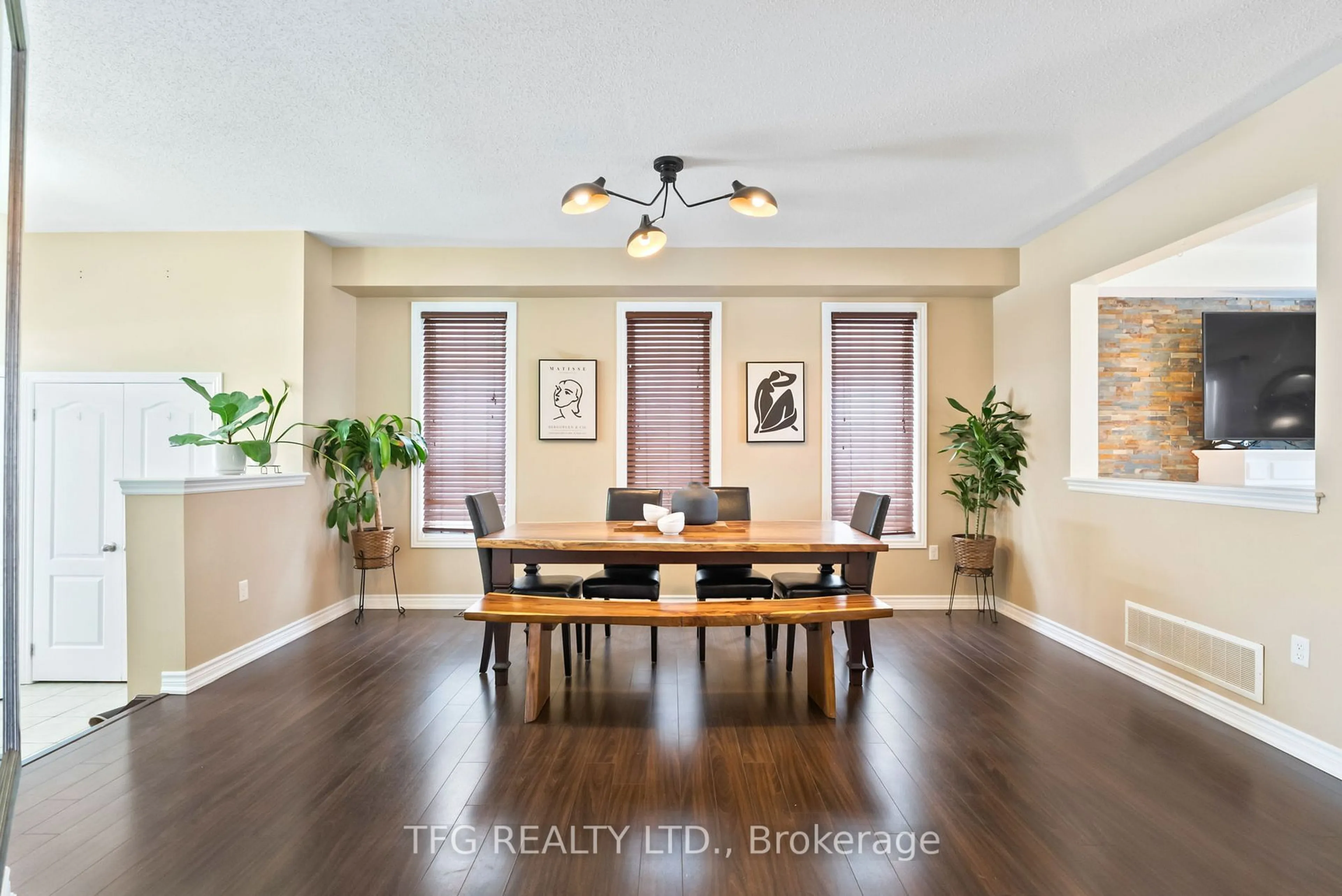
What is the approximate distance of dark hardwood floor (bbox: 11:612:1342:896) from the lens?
1.77 meters

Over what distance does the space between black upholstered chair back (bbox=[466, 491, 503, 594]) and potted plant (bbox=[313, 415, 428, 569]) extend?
1.16 m

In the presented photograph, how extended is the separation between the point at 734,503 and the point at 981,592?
2200 millimetres

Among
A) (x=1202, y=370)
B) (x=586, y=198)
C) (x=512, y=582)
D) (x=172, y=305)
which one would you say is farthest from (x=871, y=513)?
(x=172, y=305)

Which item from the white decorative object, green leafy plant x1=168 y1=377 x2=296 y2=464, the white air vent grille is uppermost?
green leafy plant x1=168 y1=377 x2=296 y2=464

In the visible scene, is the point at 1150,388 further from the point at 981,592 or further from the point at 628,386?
the point at 628,386

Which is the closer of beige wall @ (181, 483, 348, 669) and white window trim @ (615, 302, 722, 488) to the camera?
beige wall @ (181, 483, 348, 669)

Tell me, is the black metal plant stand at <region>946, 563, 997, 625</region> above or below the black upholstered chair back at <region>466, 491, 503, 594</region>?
below

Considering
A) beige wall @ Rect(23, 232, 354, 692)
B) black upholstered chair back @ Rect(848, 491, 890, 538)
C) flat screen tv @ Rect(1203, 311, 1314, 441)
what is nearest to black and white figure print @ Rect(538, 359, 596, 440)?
beige wall @ Rect(23, 232, 354, 692)

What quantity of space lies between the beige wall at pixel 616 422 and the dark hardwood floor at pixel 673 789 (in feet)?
4.95

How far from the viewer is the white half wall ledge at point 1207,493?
98.4 inches

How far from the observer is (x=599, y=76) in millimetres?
2490

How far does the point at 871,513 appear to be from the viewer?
3.66m

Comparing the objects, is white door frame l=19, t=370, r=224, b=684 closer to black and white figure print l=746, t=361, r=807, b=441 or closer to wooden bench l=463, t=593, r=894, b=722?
wooden bench l=463, t=593, r=894, b=722

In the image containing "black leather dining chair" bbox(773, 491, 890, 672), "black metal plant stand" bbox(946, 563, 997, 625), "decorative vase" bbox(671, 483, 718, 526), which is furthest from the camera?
"black metal plant stand" bbox(946, 563, 997, 625)
